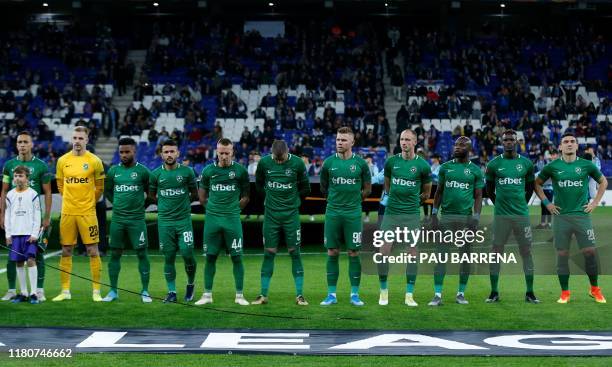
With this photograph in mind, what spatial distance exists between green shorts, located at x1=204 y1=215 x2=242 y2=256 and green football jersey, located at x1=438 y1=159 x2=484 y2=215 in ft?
8.71

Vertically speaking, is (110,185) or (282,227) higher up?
(110,185)

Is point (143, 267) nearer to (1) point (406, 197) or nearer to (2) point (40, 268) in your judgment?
(2) point (40, 268)

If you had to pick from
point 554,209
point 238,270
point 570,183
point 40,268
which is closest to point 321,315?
point 238,270

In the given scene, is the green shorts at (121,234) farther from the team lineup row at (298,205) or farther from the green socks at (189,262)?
the green socks at (189,262)

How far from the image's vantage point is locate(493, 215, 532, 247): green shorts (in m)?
11.3

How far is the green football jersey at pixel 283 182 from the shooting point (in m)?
11.2

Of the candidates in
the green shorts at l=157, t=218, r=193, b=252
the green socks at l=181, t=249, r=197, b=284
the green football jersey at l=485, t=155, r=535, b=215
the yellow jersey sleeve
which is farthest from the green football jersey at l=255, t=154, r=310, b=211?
the green football jersey at l=485, t=155, r=535, b=215

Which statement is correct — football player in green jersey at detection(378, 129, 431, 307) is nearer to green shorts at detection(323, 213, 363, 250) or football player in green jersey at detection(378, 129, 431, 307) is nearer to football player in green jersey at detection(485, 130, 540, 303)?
green shorts at detection(323, 213, 363, 250)

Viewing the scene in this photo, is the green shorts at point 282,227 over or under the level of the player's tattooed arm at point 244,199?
under

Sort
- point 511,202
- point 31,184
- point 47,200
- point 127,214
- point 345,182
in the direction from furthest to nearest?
1. point 31,184
2. point 47,200
3. point 127,214
4. point 511,202
5. point 345,182

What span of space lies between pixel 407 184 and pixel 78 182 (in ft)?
13.9

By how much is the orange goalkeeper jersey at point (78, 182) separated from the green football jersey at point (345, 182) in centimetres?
304

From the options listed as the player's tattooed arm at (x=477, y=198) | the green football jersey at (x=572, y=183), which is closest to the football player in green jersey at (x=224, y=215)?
the player's tattooed arm at (x=477, y=198)

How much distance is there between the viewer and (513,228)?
11.3 m
